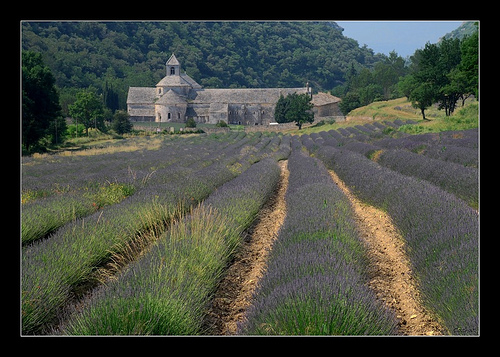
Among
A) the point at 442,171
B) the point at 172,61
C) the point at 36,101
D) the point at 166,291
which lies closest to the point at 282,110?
the point at 172,61

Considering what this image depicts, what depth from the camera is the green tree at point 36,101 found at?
A: 930 inches

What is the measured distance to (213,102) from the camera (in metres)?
74.2

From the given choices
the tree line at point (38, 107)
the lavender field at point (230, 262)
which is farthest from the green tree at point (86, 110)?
the lavender field at point (230, 262)

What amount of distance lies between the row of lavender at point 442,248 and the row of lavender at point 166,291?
1.64 meters

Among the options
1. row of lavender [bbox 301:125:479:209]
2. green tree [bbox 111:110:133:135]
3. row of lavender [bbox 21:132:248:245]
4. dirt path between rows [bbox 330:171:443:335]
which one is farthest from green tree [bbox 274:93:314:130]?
dirt path between rows [bbox 330:171:443:335]

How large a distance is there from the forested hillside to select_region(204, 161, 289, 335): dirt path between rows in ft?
201

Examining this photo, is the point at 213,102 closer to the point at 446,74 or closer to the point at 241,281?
the point at 446,74

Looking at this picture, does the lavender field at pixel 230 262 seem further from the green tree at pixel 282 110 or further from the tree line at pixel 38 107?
the green tree at pixel 282 110

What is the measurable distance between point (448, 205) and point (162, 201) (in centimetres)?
382

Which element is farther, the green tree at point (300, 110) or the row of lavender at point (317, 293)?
the green tree at point (300, 110)

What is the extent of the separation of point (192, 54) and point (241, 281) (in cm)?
8957

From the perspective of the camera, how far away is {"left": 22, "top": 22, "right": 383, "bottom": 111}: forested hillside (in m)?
73.9
